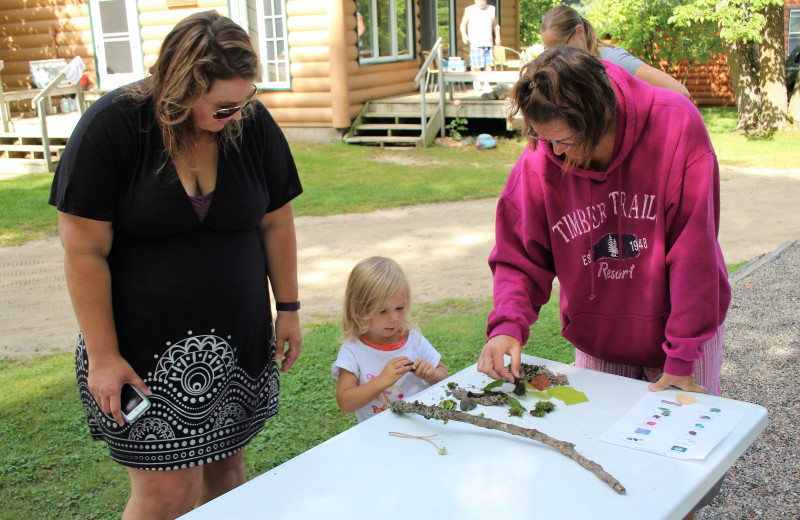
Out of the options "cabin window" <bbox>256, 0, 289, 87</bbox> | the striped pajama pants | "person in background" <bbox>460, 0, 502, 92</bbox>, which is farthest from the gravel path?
"cabin window" <bbox>256, 0, 289, 87</bbox>

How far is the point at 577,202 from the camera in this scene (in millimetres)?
1992

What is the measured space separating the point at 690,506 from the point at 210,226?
1.34 metres

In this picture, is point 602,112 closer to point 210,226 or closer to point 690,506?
point 690,506

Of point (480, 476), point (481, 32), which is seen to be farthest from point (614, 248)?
point (481, 32)

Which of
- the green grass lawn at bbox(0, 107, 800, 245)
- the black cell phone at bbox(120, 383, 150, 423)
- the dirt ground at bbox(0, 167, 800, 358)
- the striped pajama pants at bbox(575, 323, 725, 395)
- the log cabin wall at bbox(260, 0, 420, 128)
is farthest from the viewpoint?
the log cabin wall at bbox(260, 0, 420, 128)

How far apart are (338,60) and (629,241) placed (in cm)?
1065

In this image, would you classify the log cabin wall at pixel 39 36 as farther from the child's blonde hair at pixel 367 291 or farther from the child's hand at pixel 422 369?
the child's hand at pixel 422 369

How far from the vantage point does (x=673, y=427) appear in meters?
1.78

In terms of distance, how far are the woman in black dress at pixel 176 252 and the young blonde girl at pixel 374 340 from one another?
15.9 inches

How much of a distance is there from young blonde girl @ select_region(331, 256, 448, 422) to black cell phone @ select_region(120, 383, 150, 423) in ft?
2.49

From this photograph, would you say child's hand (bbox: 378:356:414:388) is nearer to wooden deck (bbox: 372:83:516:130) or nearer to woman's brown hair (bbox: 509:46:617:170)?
woman's brown hair (bbox: 509:46:617:170)

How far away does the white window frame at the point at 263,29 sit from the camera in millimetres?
12359

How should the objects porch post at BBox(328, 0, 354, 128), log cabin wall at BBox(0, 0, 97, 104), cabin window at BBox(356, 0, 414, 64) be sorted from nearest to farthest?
porch post at BBox(328, 0, 354, 128), cabin window at BBox(356, 0, 414, 64), log cabin wall at BBox(0, 0, 97, 104)

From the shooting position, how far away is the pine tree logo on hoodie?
1.96 metres
